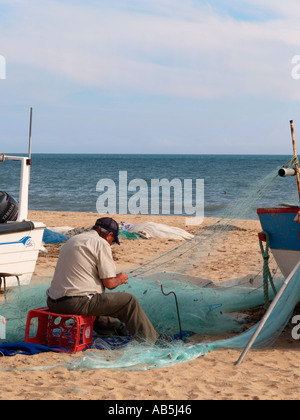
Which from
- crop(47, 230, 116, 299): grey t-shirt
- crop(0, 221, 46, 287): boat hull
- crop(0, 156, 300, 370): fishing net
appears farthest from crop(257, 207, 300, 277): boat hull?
crop(0, 221, 46, 287): boat hull

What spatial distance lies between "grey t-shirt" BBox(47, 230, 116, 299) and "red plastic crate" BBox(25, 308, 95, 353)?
0.81 feet

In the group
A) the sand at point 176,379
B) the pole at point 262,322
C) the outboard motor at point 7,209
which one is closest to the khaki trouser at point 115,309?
the sand at point 176,379

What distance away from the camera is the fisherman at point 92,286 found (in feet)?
15.9

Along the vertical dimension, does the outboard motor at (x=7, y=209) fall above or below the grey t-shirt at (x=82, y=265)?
above

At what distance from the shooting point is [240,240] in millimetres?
11797

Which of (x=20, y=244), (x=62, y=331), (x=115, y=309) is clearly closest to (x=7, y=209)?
(x=20, y=244)

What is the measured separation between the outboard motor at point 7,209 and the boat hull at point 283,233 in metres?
3.38

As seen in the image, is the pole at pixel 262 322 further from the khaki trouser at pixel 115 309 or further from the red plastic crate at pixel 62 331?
the red plastic crate at pixel 62 331

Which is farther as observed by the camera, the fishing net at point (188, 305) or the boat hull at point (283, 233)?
the boat hull at point (283, 233)

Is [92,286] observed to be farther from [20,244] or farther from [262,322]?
[20,244]

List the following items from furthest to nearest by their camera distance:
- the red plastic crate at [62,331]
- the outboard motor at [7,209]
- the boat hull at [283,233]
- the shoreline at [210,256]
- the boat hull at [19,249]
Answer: the shoreline at [210,256] < the outboard motor at [7,209] < the boat hull at [19,249] < the boat hull at [283,233] < the red plastic crate at [62,331]

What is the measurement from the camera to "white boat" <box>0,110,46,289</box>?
22.0 ft

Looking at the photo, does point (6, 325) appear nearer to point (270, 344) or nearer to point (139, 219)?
point (270, 344)

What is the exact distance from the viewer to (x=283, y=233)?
214 inches
